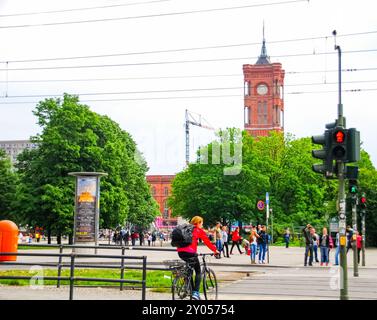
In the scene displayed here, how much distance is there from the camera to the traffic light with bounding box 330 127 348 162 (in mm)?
13891

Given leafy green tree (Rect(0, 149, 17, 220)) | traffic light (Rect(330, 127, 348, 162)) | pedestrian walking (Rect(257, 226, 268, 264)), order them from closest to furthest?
traffic light (Rect(330, 127, 348, 162)) → pedestrian walking (Rect(257, 226, 268, 264)) → leafy green tree (Rect(0, 149, 17, 220))

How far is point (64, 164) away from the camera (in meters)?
54.1

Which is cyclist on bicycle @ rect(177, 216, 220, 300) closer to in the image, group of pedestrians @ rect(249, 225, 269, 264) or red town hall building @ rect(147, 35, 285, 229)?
group of pedestrians @ rect(249, 225, 269, 264)

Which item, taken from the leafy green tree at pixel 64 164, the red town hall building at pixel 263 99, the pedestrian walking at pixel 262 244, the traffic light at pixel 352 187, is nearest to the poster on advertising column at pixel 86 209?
the pedestrian walking at pixel 262 244

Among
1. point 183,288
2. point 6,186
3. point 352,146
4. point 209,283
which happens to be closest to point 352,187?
point 352,146

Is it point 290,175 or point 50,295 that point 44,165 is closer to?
point 290,175

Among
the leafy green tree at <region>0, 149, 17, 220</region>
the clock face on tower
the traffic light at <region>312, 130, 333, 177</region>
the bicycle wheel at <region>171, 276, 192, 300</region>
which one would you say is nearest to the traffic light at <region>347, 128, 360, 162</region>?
the traffic light at <region>312, 130, 333, 177</region>

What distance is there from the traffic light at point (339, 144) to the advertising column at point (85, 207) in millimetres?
20793

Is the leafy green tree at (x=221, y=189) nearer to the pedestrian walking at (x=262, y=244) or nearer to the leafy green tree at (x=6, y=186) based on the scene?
the leafy green tree at (x=6, y=186)

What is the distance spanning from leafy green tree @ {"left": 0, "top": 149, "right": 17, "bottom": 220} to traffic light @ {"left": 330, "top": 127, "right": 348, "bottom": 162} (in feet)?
177

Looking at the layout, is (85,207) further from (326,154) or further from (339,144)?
(339,144)

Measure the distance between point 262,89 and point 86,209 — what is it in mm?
108414

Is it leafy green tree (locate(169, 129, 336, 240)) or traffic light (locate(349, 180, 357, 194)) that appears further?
leafy green tree (locate(169, 129, 336, 240))
